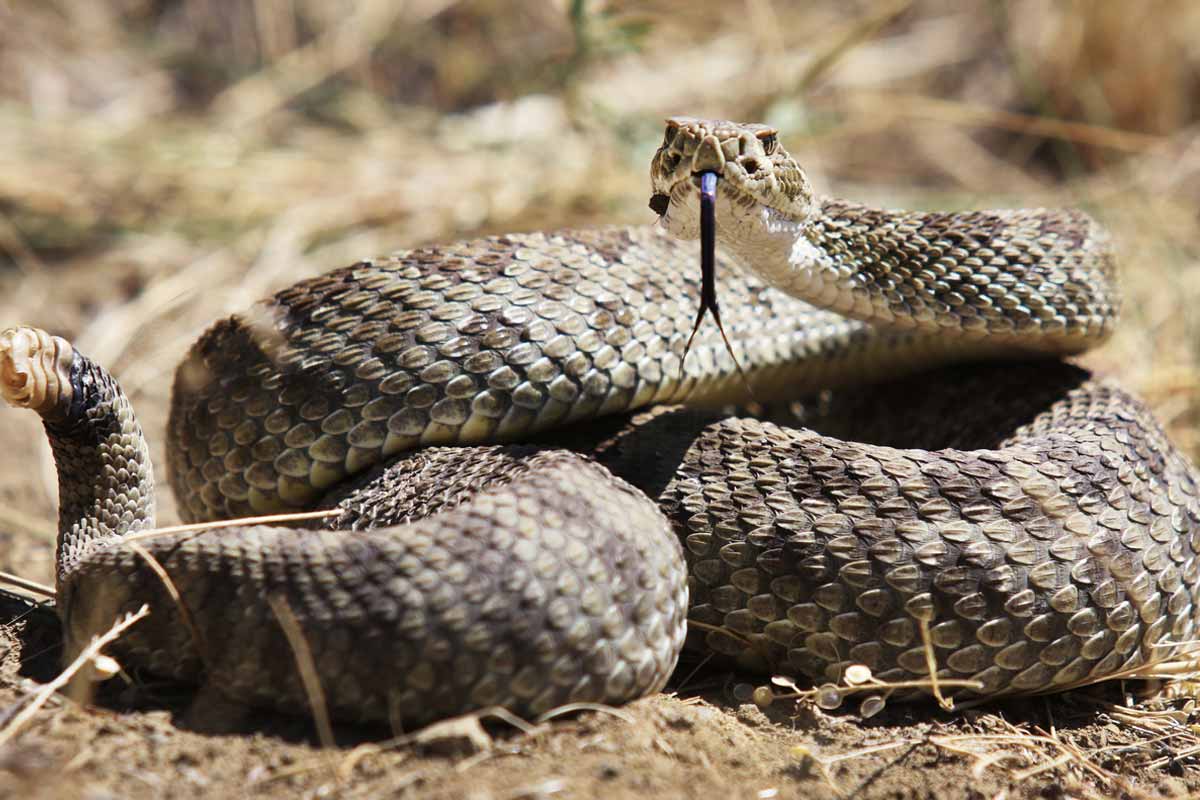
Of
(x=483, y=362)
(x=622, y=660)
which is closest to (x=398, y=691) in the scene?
(x=622, y=660)

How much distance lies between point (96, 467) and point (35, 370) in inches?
18.2

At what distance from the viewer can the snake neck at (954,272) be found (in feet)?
14.1

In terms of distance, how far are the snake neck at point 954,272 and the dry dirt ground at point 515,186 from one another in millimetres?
1074

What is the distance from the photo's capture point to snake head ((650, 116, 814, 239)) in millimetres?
3611

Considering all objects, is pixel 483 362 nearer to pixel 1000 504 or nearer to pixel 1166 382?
pixel 1000 504

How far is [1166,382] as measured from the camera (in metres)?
6.24

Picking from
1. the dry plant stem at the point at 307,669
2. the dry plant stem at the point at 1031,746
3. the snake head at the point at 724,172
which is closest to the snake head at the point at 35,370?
the dry plant stem at the point at 307,669

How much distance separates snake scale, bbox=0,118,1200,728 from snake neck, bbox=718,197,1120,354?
1 centimetres

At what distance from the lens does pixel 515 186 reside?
8.23 m

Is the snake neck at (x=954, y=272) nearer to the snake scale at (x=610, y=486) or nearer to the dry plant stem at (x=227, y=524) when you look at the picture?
the snake scale at (x=610, y=486)

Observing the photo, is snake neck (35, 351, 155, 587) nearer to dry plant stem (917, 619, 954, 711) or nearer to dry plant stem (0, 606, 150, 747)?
dry plant stem (0, 606, 150, 747)

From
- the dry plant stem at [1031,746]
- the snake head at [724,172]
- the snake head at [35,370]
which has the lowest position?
the dry plant stem at [1031,746]

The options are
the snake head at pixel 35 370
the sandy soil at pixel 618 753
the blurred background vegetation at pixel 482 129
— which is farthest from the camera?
the blurred background vegetation at pixel 482 129

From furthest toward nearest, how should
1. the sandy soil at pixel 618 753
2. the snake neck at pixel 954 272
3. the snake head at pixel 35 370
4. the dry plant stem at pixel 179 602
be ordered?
the snake neck at pixel 954 272, the snake head at pixel 35 370, the dry plant stem at pixel 179 602, the sandy soil at pixel 618 753
